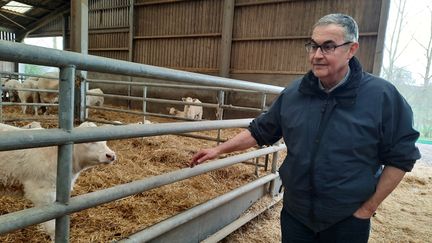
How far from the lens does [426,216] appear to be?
3.57m

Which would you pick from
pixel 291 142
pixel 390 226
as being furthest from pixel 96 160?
pixel 390 226

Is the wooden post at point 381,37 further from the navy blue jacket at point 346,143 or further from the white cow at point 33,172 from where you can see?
the white cow at point 33,172

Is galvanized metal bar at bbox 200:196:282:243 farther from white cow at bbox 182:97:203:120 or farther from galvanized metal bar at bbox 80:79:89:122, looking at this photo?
white cow at bbox 182:97:203:120

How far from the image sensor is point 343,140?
1.43 metres

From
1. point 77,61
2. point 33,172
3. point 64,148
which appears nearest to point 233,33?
point 33,172

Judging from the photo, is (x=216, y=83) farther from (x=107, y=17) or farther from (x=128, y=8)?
(x=107, y=17)

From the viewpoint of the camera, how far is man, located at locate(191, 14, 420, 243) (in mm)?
→ 1402

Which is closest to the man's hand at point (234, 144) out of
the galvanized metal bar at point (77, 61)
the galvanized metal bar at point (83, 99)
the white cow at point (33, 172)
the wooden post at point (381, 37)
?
the galvanized metal bar at point (77, 61)

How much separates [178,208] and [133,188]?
49.6 inches

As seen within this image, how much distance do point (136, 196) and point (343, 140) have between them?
6.42ft

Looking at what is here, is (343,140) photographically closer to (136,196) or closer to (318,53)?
(318,53)

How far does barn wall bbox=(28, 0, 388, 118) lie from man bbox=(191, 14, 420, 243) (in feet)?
25.7

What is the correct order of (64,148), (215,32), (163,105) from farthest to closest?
(163,105) → (215,32) → (64,148)

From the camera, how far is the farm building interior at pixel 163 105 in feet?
4.20
